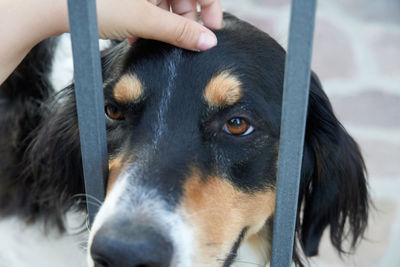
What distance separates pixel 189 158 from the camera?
1523mm

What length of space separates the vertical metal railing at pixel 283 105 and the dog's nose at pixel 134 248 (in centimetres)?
16

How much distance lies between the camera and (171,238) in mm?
1257

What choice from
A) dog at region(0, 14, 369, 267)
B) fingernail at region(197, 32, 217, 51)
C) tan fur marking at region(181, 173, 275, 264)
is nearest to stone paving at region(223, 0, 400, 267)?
dog at region(0, 14, 369, 267)

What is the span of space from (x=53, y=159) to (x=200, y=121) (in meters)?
0.84

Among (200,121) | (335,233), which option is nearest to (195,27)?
(200,121)

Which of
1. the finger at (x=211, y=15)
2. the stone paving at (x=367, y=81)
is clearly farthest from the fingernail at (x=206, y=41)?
the stone paving at (x=367, y=81)

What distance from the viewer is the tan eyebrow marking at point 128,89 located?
1631 mm

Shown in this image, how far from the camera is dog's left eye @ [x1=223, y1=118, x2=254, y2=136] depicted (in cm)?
163

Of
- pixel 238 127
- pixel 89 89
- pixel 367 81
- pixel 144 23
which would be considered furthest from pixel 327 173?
pixel 367 81

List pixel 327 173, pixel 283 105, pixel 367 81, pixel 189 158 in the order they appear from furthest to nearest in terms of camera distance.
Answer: pixel 367 81 → pixel 327 173 → pixel 189 158 → pixel 283 105

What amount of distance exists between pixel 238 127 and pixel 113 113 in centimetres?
44

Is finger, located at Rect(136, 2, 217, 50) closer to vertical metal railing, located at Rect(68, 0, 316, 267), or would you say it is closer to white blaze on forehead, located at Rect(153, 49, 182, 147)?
white blaze on forehead, located at Rect(153, 49, 182, 147)

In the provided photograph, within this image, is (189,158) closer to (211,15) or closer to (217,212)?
→ (217,212)

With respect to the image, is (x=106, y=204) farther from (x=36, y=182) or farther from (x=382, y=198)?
→ (x=382, y=198)
